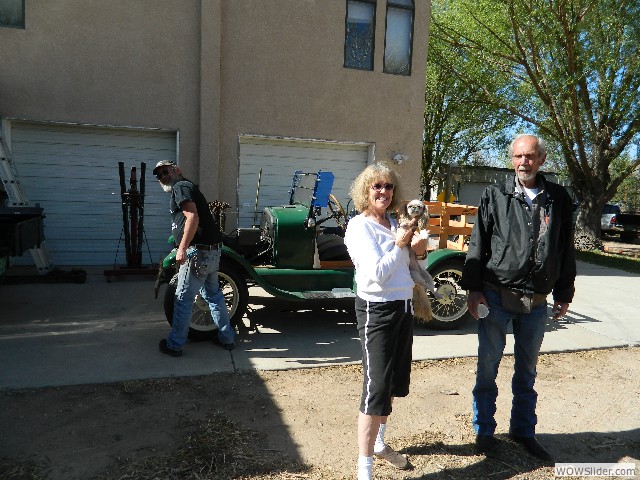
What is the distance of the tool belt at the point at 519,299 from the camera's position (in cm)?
299

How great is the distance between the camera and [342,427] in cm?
345

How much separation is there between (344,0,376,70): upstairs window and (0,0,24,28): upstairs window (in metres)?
5.46

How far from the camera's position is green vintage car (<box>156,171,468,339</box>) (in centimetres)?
502

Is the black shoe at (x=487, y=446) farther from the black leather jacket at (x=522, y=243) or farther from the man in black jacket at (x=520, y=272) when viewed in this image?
the black leather jacket at (x=522, y=243)

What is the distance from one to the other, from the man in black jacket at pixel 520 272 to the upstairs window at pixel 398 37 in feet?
24.9

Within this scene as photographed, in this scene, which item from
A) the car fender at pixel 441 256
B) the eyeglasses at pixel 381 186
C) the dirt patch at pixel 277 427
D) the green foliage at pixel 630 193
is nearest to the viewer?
the eyeglasses at pixel 381 186

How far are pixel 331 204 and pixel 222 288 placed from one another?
1.70 metres

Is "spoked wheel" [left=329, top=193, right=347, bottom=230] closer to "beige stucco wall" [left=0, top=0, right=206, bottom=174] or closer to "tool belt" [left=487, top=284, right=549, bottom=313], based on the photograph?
"tool belt" [left=487, top=284, right=549, bottom=313]

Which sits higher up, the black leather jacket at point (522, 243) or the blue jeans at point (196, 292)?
the black leather jacket at point (522, 243)

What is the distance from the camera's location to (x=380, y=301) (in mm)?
2666

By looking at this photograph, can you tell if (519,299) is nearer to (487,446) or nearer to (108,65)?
(487,446)

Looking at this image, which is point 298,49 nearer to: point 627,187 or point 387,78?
point 387,78

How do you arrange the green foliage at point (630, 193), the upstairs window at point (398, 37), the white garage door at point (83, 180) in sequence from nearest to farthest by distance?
the white garage door at point (83, 180), the upstairs window at point (398, 37), the green foliage at point (630, 193)

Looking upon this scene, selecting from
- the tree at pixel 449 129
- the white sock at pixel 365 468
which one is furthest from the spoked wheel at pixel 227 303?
the tree at pixel 449 129
